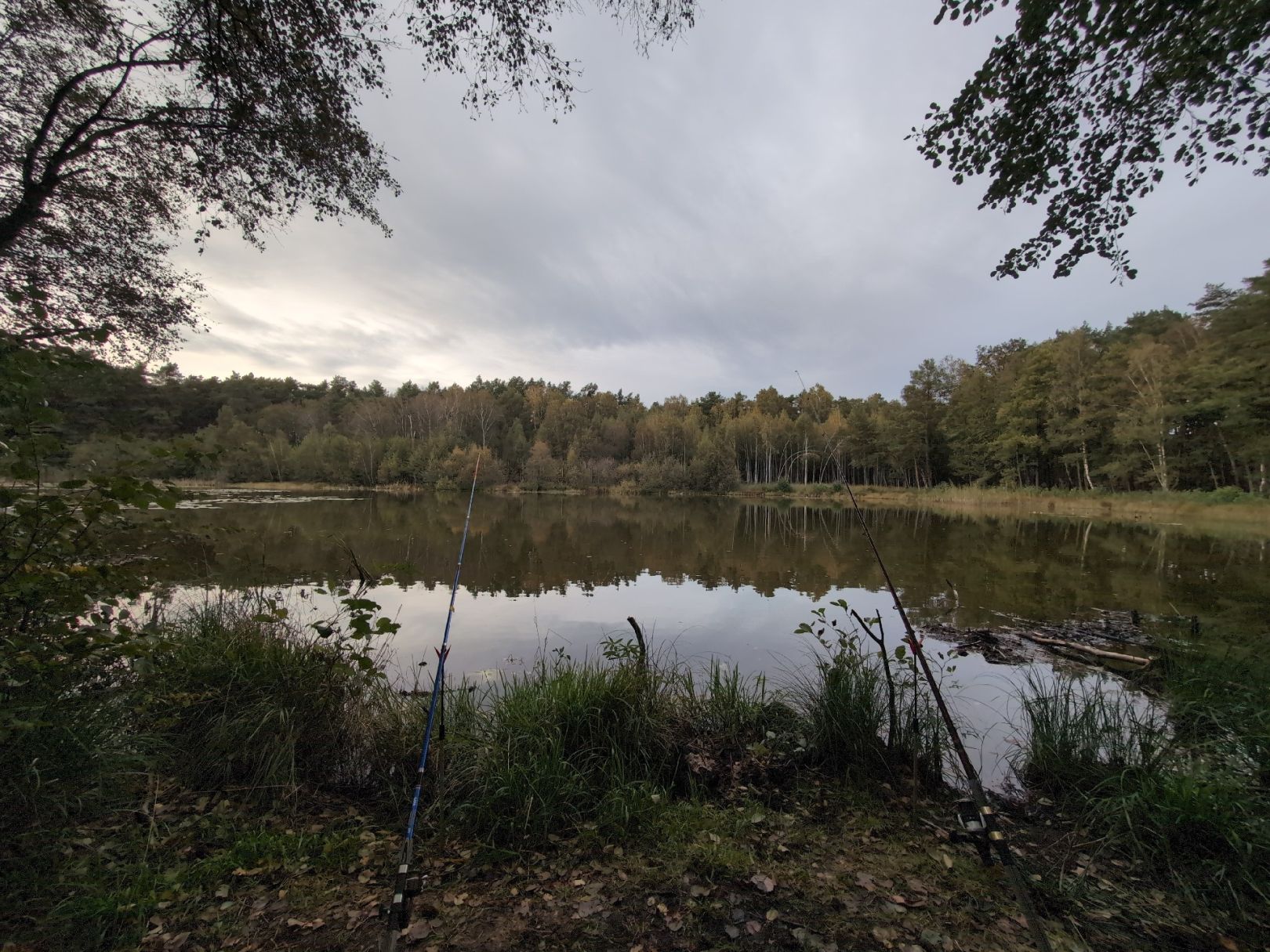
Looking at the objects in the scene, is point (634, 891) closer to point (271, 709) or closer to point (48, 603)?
point (271, 709)

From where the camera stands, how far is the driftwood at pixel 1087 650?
5.97m

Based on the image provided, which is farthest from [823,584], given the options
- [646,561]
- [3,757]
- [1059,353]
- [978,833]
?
[1059,353]

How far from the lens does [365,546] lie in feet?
50.4

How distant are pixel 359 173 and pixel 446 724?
5.70 m

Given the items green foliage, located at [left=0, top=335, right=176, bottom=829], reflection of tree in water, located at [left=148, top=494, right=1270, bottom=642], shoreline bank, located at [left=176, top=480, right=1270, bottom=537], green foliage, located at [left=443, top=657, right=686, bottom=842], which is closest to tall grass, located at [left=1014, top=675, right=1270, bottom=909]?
green foliage, located at [left=443, top=657, right=686, bottom=842]

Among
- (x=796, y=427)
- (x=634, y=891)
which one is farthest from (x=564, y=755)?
(x=796, y=427)

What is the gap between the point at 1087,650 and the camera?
253 inches

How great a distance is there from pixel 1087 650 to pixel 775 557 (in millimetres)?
9646

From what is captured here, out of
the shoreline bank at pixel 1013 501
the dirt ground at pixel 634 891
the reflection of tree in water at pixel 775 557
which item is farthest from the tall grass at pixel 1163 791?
the shoreline bank at pixel 1013 501

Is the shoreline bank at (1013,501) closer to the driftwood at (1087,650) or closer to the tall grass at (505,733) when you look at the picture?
the tall grass at (505,733)

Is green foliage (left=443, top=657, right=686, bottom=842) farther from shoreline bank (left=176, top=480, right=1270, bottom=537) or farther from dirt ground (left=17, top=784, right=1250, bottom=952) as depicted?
shoreline bank (left=176, top=480, right=1270, bottom=537)

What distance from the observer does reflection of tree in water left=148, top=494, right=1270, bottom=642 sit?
9.39m

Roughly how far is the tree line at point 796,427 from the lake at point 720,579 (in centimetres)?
303

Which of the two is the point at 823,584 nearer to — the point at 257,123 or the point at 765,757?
the point at 765,757
